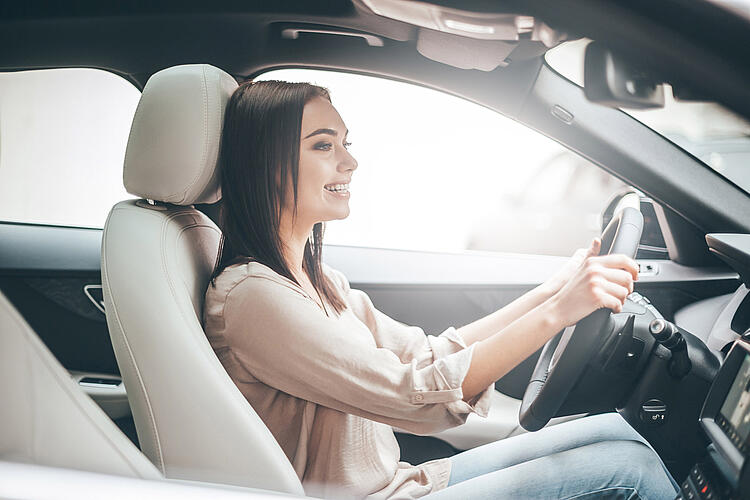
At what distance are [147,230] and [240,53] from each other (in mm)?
511

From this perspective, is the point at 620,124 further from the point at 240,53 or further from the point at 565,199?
the point at 240,53

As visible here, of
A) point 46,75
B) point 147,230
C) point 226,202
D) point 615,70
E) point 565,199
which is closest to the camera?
point 615,70

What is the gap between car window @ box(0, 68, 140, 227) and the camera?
1219 millimetres

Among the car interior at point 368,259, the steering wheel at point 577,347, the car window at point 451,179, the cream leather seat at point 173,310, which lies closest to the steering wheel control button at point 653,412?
the car interior at point 368,259

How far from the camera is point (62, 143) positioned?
1.30 metres

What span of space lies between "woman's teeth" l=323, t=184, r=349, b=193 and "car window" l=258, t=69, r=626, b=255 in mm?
73

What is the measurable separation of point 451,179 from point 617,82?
35.1 inches

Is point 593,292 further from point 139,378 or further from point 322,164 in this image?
point 139,378

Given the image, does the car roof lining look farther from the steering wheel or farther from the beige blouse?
the beige blouse

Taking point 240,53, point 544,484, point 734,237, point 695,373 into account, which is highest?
point 240,53

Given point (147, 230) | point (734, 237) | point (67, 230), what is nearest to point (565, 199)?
point (734, 237)

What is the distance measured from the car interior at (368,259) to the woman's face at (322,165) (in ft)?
0.52

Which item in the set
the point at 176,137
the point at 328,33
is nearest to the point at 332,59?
the point at 328,33

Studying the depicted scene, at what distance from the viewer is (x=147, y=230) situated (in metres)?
0.98
